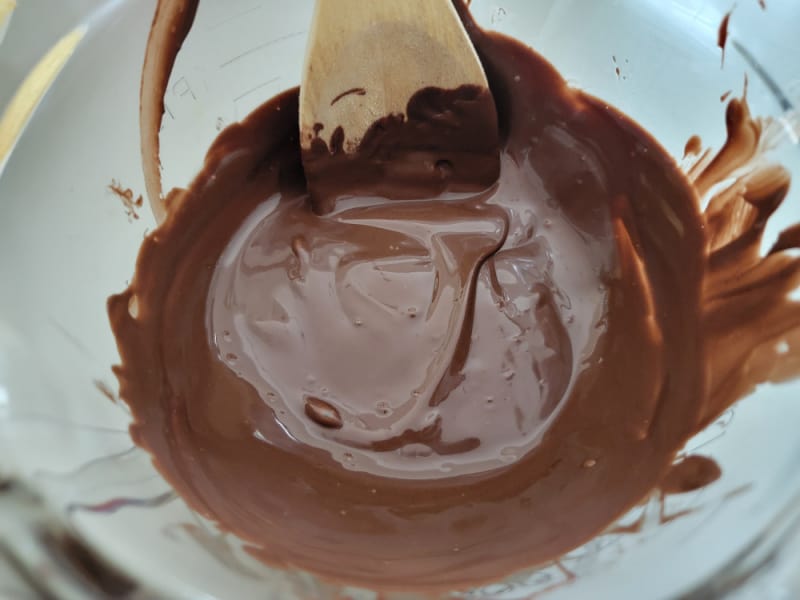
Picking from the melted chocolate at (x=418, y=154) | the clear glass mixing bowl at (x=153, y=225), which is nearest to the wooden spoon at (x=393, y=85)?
the melted chocolate at (x=418, y=154)

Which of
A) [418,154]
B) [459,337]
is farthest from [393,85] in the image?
[459,337]

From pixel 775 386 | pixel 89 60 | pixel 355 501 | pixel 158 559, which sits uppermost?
pixel 89 60

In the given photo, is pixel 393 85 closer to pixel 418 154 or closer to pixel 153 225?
pixel 418 154

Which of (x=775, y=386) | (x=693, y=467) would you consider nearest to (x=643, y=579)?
(x=693, y=467)

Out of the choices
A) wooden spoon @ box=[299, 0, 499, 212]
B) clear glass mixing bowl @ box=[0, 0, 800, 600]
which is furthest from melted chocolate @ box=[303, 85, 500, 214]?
clear glass mixing bowl @ box=[0, 0, 800, 600]

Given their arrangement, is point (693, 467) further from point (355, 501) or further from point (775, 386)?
point (355, 501)
